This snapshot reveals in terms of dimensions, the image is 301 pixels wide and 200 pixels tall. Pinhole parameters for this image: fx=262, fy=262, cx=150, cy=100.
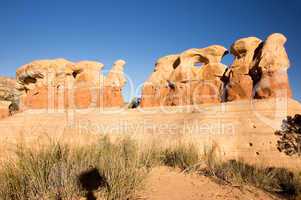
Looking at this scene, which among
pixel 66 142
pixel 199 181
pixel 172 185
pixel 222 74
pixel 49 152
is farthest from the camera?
pixel 222 74

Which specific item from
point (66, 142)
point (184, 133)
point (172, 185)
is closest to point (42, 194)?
point (66, 142)

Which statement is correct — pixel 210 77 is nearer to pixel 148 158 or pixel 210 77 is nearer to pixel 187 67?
pixel 187 67

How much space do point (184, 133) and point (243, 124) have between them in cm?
266

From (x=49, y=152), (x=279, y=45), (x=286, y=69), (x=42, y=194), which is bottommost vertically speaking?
(x=42, y=194)

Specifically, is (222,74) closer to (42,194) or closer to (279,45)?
(279,45)

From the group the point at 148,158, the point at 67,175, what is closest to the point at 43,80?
the point at 148,158

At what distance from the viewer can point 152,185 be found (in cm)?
413

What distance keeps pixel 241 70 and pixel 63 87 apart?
15792 millimetres

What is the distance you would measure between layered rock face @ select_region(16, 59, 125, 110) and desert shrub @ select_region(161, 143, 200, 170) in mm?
17651

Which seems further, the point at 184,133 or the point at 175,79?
the point at 175,79

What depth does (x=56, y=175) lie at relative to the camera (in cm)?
321

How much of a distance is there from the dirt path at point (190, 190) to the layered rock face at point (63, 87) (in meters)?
19.6

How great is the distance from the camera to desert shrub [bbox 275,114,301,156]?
32.0ft

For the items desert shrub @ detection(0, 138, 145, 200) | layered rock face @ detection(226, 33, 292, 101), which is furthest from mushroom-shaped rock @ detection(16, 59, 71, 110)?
desert shrub @ detection(0, 138, 145, 200)
